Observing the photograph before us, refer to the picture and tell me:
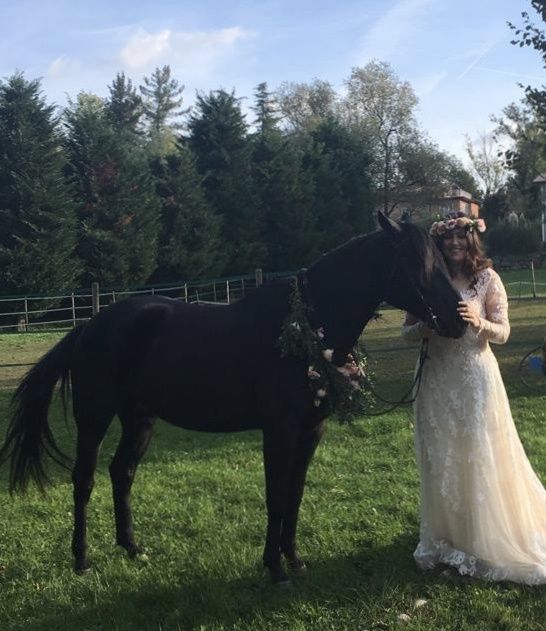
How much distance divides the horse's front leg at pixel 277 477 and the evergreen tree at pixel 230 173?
27102mm

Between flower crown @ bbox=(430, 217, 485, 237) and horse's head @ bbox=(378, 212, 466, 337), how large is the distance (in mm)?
407

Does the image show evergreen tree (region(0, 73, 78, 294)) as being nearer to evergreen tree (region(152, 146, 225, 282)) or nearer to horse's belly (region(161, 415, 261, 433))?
evergreen tree (region(152, 146, 225, 282))

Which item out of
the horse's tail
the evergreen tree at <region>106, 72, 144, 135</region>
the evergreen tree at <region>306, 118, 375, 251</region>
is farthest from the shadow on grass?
the evergreen tree at <region>106, 72, 144, 135</region>

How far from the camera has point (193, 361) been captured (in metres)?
3.76

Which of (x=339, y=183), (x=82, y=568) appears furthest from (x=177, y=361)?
(x=339, y=183)

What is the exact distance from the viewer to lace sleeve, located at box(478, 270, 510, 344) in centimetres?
368

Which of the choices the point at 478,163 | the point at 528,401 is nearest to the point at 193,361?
the point at 528,401

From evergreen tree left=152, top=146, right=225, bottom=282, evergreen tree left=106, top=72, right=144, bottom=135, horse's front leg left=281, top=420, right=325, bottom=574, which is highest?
evergreen tree left=106, top=72, right=144, bottom=135

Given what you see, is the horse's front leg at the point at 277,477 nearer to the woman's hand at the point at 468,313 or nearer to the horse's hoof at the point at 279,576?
the horse's hoof at the point at 279,576

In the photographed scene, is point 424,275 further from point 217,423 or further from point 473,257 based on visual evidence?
point 217,423

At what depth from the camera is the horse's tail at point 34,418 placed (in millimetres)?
4328

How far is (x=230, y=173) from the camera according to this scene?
31031 millimetres

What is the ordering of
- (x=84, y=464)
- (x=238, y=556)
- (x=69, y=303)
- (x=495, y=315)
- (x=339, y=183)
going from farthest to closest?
1. (x=339, y=183)
2. (x=69, y=303)
3. (x=84, y=464)
4. (x=238, y=556)
5. (x=495, y=315)

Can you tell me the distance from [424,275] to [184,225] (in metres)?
25.5
